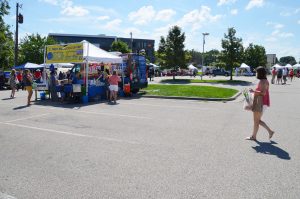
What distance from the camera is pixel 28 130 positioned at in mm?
8492

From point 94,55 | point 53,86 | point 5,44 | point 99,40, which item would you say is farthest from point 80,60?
point 99,40

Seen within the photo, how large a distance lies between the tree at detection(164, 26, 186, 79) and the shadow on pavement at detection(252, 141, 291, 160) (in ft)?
103

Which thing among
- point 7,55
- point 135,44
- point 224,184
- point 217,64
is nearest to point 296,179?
point 224,184

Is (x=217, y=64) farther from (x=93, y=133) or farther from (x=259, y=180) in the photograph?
(x=259, y=180)

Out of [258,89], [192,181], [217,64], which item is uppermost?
[217,64]

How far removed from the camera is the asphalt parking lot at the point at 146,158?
4.33 m

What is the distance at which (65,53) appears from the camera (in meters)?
16.8

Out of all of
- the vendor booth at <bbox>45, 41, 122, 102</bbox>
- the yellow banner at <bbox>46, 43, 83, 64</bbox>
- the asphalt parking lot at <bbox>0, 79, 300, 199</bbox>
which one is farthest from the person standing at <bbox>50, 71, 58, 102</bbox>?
the asphalt parking lot at <bbox>0, 79, 300, 199</bbox>

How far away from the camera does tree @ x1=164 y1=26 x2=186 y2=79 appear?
3791cm

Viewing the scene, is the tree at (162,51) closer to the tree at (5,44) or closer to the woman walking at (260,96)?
the tree at (5,44)

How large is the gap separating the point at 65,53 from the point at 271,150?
13.1 meters

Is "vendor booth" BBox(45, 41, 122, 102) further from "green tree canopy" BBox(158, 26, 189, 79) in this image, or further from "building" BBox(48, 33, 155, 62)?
"building" BBox(48, 33, 155, 62)

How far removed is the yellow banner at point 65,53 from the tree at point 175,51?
2182 cm

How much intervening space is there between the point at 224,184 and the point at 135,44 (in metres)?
101
